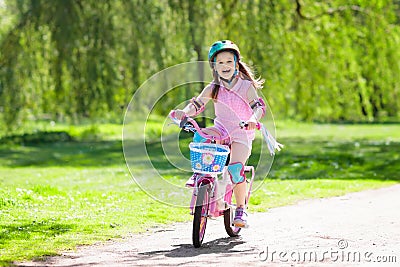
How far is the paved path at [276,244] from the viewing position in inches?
216

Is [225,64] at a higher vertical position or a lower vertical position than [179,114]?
higher

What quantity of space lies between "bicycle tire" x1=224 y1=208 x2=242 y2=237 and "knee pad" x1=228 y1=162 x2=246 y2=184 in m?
0.30

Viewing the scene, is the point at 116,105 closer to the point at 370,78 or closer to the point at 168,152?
the point at 370,78

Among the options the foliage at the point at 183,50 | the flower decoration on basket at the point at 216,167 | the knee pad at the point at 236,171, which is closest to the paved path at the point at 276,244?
the knee pad at the point at 236,171

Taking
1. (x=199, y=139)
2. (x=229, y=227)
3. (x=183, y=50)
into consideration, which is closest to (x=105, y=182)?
→ (x=183, y=50)

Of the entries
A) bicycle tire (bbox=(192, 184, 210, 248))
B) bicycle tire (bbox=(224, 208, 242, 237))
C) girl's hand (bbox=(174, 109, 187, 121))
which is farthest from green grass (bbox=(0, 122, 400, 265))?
girl's hand (bbox=(174, 109, 187, 121))

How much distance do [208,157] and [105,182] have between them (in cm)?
639

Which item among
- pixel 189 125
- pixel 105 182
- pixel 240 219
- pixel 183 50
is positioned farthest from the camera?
pixel 183 50

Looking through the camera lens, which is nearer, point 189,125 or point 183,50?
point 189,125

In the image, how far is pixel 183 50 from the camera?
15.0 metres

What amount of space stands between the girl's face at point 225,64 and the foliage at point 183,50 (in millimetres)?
8277

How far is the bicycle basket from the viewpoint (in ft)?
19.5

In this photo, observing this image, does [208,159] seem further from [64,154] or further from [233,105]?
[64,154]

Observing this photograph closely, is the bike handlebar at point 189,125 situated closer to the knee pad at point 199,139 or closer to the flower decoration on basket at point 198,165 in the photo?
the knee pad at point 199,139
